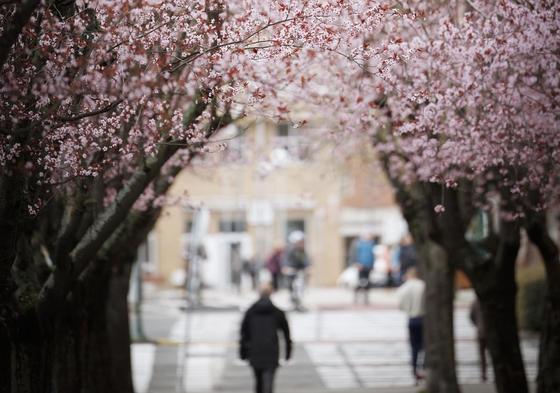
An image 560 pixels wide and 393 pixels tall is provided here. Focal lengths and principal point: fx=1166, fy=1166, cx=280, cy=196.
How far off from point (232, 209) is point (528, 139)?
38.8 metres

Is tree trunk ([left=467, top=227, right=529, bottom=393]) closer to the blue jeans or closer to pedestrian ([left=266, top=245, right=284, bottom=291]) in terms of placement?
the blue jeans

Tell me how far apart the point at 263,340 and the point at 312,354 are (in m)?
7.23

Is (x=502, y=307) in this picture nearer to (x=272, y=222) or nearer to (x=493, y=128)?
(x=493, y=128)

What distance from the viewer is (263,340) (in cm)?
1439

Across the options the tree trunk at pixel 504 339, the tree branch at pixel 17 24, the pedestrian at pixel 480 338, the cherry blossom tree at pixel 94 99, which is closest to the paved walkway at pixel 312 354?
the pedestrian at pixel 480 338

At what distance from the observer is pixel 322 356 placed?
69.8 ft

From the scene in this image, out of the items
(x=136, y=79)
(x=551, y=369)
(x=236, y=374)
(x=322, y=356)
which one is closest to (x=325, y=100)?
(x=551, y=369)

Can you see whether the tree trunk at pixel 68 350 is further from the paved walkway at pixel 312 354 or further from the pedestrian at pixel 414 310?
the pedestrian at pixel 414 310

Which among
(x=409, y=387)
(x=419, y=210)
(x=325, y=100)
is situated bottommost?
(x=409, y=387)

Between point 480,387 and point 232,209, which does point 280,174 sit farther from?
point 480,387

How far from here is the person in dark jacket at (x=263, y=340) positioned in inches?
565

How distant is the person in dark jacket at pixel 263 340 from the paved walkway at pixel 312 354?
3.09 metres

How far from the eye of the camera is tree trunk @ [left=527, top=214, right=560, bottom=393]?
12.5m

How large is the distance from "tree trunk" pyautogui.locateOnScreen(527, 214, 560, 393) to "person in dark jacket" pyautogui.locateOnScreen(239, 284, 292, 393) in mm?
3200
